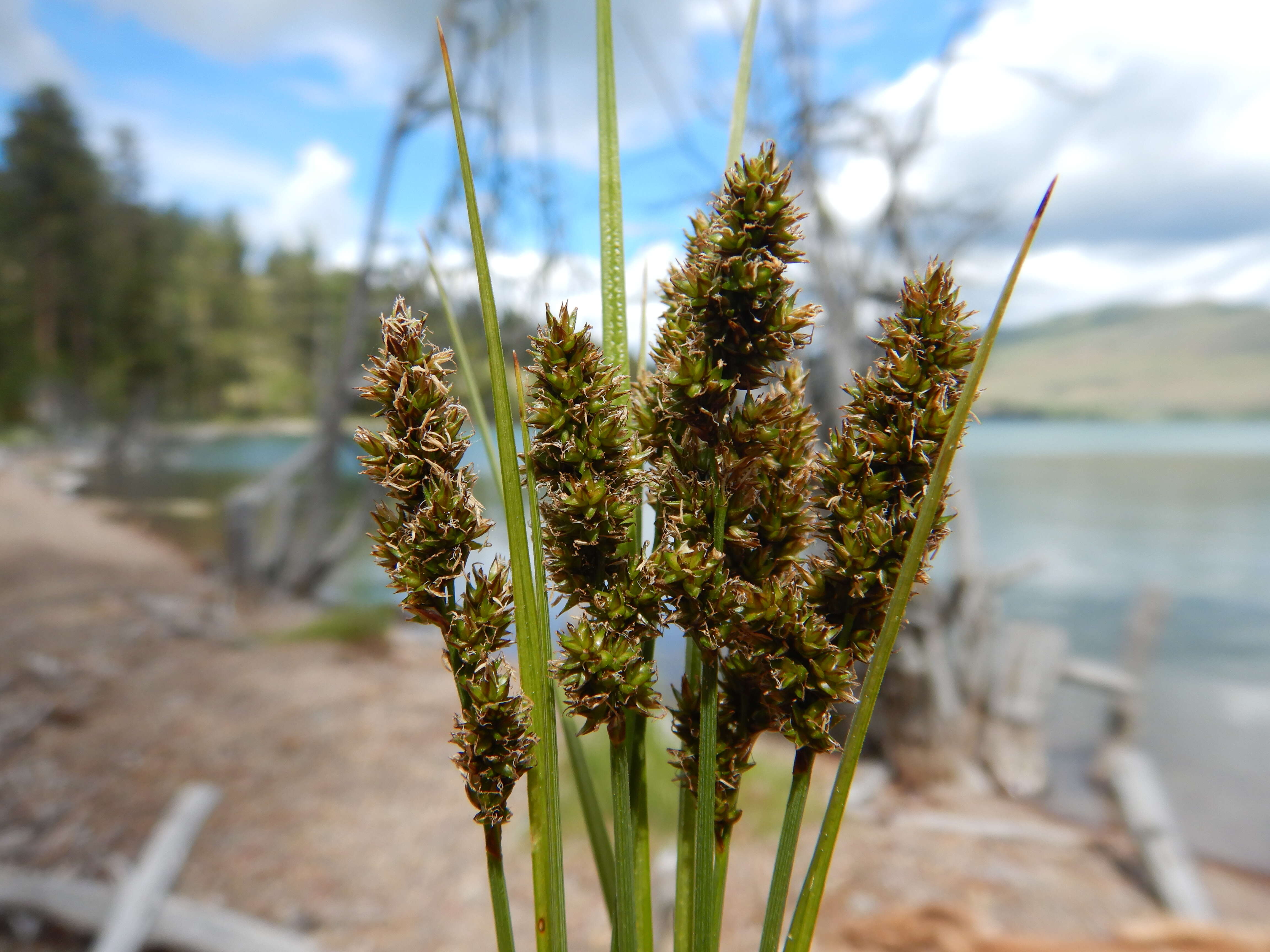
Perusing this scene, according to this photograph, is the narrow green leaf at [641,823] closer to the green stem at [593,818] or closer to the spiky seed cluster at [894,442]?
the green stem at [593,818]

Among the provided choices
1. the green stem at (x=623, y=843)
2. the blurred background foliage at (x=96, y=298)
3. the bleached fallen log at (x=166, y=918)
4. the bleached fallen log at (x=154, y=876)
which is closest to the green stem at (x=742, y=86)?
the green stem at (x=623, y=843)

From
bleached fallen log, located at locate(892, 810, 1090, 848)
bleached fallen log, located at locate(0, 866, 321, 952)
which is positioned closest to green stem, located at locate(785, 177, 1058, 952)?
bleached fallen log, located at locate(0, 866, 321, 952)

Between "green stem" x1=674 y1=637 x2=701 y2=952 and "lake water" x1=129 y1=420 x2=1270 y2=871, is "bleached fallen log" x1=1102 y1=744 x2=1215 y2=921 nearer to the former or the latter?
"lake water" x1=129 y1=420 x2=1270 y2=871

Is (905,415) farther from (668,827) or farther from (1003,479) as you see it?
(1003,479)

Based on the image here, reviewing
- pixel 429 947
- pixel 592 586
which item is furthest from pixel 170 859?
pixel 592 586

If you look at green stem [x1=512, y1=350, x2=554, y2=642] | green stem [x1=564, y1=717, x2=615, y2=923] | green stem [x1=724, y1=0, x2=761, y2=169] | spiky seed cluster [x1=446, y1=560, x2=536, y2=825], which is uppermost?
green stem [x1=724, y1=0, x2=761, y2=169]

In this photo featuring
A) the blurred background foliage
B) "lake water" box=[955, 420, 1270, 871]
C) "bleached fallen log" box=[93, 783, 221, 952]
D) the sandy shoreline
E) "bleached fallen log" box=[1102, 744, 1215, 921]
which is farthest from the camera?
the blurred background foliage

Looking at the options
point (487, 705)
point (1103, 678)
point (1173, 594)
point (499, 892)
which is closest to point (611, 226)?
point (487, 705)
